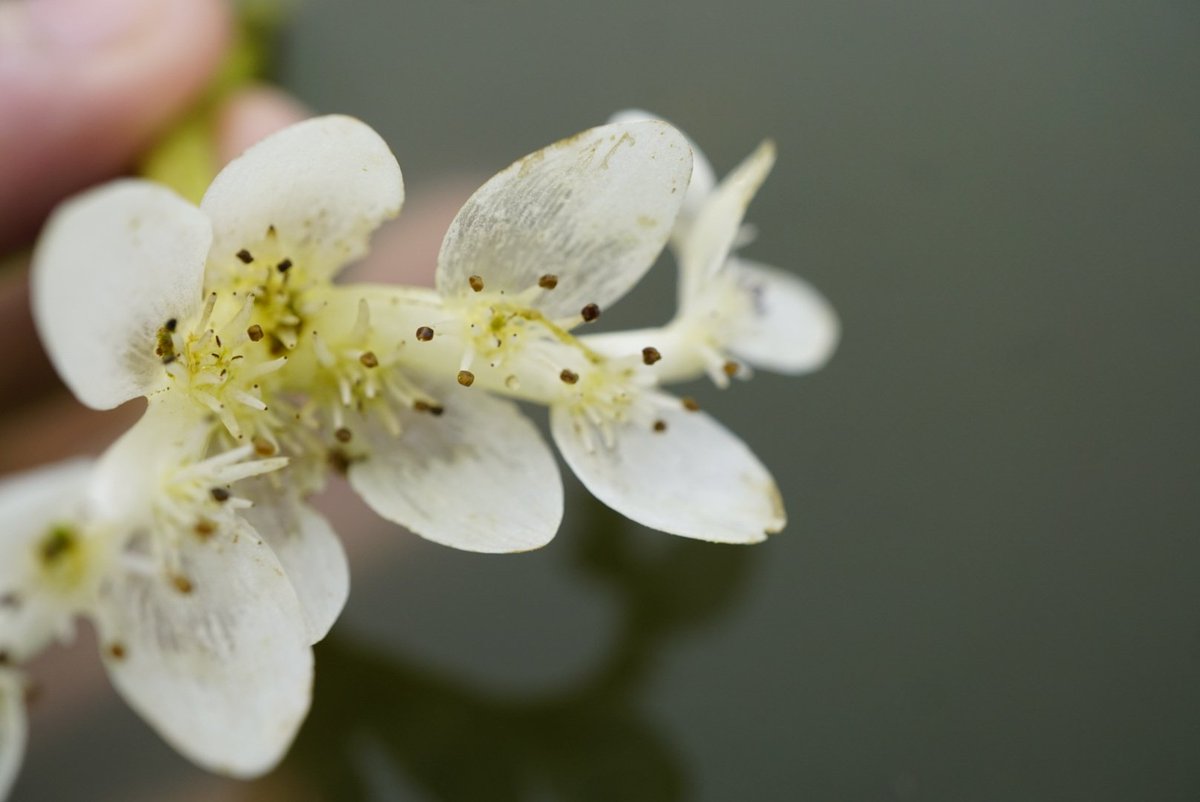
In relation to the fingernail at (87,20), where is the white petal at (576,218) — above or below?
above

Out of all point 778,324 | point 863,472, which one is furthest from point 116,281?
point 863,472

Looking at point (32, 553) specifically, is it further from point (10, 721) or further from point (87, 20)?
point (87, 20)

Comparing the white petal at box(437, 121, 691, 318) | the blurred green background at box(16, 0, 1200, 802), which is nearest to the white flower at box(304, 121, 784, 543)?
the white petal at box(437, 121, 691, 318)

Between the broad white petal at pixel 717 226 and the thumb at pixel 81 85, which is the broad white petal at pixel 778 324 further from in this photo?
the thumb at pixel 81 85

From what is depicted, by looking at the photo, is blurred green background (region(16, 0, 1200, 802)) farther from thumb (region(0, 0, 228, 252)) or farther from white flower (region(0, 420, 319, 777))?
white flower (region(0, 420, 319, 777))

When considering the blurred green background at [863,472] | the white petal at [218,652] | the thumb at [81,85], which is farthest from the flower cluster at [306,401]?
the thumb at [81,85]

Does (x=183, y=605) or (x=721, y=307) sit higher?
(x=721, y=307)
